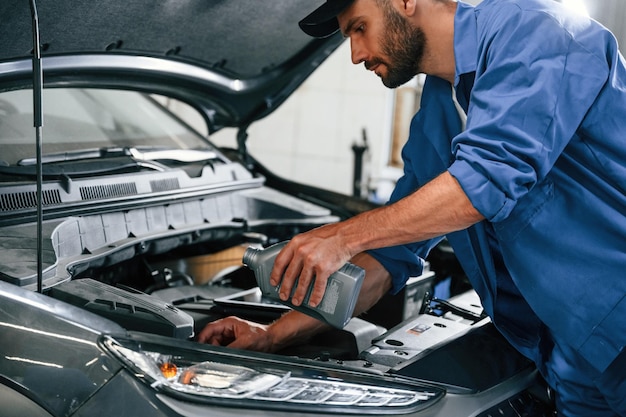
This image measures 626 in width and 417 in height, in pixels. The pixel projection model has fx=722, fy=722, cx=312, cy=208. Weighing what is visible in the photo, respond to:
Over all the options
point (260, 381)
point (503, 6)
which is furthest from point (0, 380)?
point (503, 6)

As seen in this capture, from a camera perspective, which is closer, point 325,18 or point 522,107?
point 522,107

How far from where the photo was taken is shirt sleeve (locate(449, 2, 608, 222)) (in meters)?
1.26

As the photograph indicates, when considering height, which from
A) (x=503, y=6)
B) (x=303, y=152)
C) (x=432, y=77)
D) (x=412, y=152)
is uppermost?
(x=503, y=6)

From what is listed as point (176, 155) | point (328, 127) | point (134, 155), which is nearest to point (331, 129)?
point (328, 127)

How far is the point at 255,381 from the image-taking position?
1.23 m

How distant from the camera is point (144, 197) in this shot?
6.98 feet

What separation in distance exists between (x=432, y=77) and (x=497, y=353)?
26.3 inches

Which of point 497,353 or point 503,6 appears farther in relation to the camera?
point 497,353

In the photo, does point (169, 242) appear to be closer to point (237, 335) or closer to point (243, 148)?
point (237, 335)

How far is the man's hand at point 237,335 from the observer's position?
1727mm

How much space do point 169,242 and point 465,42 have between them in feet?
3.68

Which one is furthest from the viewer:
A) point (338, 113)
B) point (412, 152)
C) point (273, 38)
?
point (338, 113)

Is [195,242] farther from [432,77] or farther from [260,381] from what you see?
[260,381]

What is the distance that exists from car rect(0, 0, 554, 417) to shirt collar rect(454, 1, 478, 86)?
0.61 meters
